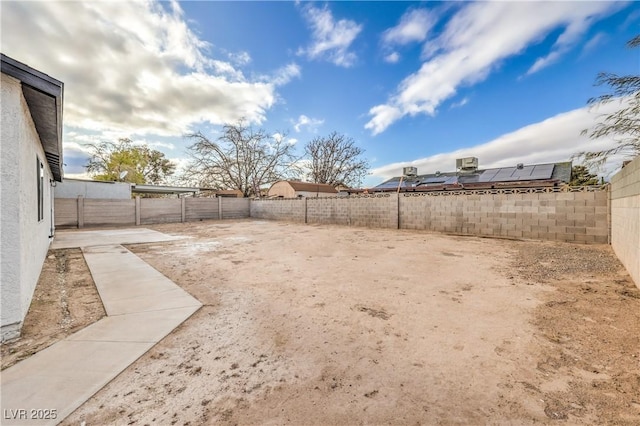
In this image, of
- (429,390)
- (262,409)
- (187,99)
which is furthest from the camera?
(187,99)

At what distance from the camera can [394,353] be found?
2.01 meters

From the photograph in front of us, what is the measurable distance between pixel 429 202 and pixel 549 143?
7820 mm

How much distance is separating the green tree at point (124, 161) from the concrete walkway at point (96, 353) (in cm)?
2216

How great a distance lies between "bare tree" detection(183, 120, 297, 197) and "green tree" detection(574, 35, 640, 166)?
21.8 meters

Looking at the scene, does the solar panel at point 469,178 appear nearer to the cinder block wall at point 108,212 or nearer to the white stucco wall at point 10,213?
the white stucco wall at point 10,213

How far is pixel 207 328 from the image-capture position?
2.47m

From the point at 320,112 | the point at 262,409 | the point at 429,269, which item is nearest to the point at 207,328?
the point at 262,409

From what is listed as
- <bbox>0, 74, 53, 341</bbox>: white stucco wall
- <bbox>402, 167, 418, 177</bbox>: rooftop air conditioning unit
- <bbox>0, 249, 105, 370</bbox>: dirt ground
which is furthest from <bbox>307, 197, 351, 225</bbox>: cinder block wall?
<bbox>0, 74, 53, 341</bbox>: white stucco wall

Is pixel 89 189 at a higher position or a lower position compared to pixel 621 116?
lower

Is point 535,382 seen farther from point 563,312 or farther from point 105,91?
point 105,91

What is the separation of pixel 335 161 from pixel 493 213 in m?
22.1

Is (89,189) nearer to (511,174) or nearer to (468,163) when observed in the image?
(468,163)

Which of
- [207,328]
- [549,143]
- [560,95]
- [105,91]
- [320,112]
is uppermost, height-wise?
[320,112]

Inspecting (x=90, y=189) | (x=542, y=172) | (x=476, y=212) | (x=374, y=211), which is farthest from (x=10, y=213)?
(x=542, y=172)
